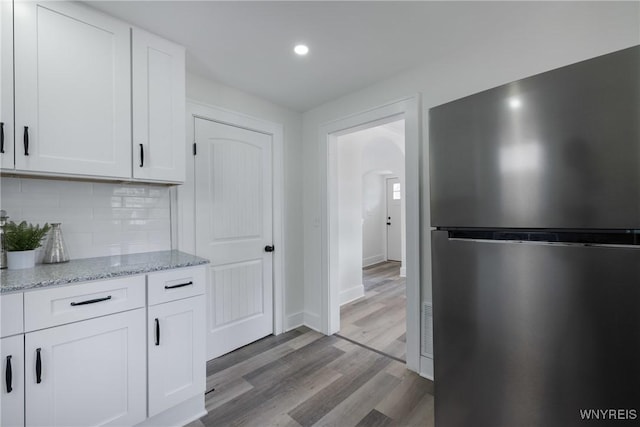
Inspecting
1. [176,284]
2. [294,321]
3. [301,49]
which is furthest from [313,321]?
[301,49]

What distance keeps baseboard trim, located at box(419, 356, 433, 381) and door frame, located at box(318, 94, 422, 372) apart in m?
0.04

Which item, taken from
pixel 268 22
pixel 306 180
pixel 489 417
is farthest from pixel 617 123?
pixel 306 180

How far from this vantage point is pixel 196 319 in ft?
5.22

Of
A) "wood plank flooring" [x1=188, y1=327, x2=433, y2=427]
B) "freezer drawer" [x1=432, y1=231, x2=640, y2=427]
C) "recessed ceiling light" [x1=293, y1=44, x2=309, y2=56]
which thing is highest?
"recessed ceiling light" [x1=293, y1=44, x2=309, y2=56]

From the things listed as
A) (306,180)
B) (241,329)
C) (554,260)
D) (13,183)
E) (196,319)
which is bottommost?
(241,329)

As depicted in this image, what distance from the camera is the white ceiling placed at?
1.44 m

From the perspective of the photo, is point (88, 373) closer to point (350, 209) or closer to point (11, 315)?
point (11, 315)

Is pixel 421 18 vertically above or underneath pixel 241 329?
above

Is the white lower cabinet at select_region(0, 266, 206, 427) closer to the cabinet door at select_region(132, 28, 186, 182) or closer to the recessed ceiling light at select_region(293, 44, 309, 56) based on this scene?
the cabinet door at select_region(132, 28, 186, 182)

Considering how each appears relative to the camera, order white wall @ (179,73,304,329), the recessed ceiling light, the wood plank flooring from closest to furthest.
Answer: the wood plank flooring
the recessed ceiling light
white wall @ (179,73,304,329)

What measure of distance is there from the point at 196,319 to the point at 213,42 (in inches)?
68.8

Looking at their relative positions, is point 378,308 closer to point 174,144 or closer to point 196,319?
point 196,319

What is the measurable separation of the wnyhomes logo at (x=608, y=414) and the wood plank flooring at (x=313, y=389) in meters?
0.95

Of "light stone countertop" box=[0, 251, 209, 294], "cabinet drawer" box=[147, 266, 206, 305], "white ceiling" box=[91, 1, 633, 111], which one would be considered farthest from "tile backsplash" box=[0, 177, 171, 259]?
"white ceiling" box=[91, 1, 633, 111]
